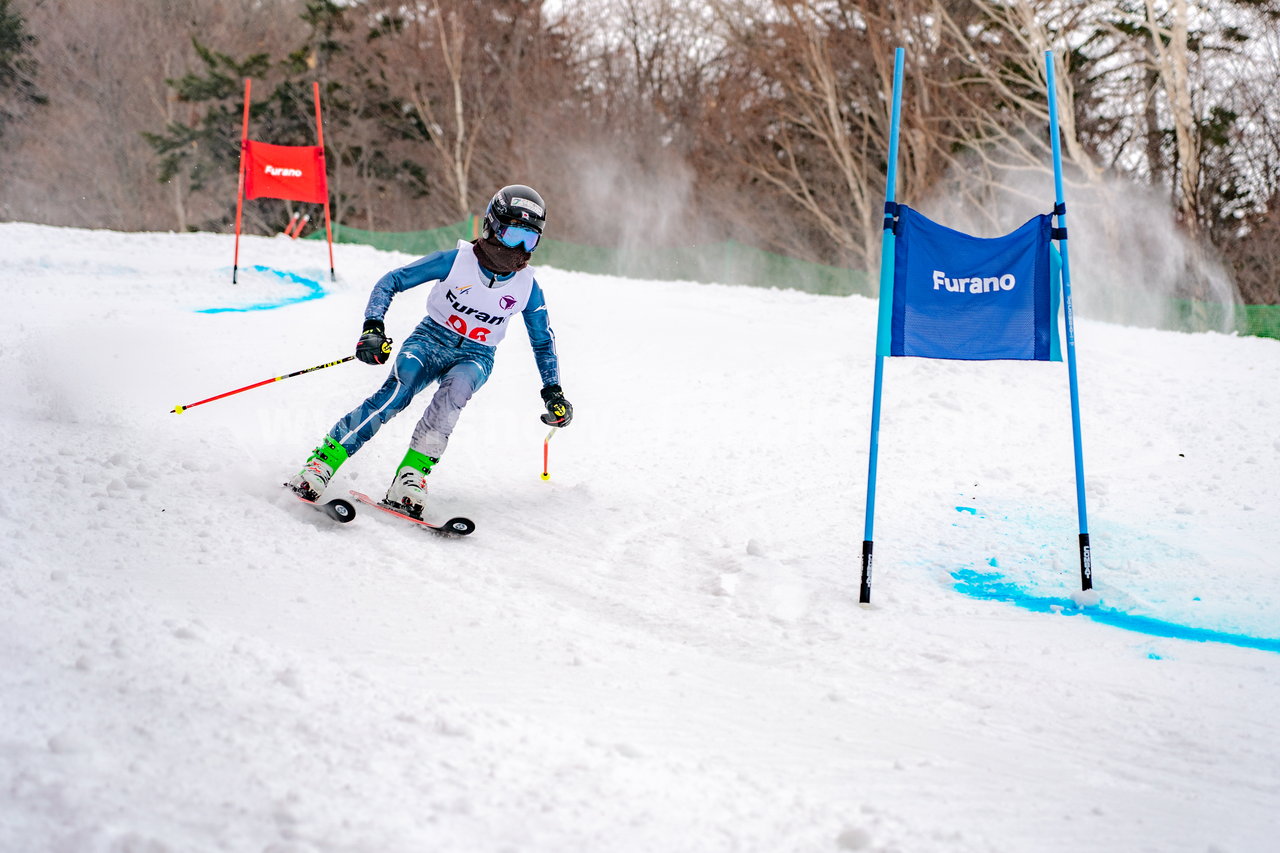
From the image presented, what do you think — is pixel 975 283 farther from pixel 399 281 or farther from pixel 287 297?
pixel 287 297

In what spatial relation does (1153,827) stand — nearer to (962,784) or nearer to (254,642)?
(962,784)

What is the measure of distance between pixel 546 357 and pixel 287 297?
8.59m

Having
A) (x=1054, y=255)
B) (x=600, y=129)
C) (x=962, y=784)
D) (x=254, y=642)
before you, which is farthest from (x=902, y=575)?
(x=600, y=129)

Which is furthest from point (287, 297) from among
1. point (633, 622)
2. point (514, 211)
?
point (633, 622)

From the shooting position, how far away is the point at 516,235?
5.45 metres

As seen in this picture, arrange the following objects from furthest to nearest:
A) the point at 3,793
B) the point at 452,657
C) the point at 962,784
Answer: the point at 452,657 → the point at 962,784 → the point at 3,793

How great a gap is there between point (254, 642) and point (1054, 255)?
391 cm

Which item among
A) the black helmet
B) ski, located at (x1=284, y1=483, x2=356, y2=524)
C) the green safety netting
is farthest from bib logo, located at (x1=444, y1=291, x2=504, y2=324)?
the green safety netting

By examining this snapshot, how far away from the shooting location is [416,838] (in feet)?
7.42

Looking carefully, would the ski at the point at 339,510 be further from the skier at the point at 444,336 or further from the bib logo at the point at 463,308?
the bib logo at the point at 463,308

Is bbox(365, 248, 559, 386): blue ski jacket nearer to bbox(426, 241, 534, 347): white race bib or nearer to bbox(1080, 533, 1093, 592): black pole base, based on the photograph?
bbox(426, 241, 534, 347): white race bib

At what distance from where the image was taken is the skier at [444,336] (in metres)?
5.37

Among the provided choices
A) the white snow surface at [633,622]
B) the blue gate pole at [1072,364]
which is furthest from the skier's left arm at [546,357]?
the blue gate pole at [1072,364]

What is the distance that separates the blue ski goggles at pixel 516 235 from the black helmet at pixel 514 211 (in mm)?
12
